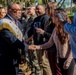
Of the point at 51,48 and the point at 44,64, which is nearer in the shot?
the point at 51,48

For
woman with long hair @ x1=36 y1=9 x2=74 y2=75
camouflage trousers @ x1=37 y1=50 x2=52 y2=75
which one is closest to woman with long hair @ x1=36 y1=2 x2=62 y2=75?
woman with long hair @ x1=36 y1=9 x2=74 y2=75

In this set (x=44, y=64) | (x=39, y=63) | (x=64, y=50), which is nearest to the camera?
(x=64, y=50)

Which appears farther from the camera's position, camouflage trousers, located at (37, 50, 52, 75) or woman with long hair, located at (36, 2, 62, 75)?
camouflage trousers, located at (37, 50, 52, 75)

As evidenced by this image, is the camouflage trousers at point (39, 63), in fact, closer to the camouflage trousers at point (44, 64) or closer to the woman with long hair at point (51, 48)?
the camouflage trousers at point (44, 64)

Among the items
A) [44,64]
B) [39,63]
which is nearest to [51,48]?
[44,64]

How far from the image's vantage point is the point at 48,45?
5.29 m

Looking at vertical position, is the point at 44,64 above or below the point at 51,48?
below

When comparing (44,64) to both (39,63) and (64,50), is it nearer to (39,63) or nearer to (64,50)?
(39,63)

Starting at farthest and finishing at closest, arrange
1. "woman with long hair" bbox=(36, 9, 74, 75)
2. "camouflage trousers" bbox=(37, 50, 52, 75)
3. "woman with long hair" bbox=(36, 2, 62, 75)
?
"camouflage trousers" bbox=(37, 50, 52, 75)
"woman with long hair" bbox=(36, 2, 62, 75)
"woman with long hair" bbox=(36, 9, 74, 75)

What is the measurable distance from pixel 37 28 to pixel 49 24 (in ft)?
0.89

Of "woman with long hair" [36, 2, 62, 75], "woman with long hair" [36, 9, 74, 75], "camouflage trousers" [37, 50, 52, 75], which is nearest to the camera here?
"woman with long hair" [36, 9, 74, 75]

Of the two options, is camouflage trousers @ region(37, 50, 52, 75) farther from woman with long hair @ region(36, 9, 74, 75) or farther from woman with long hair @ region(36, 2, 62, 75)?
woman with long hair @ region(36, 9, 74, 75)

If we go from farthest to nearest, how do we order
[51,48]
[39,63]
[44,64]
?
[39,63] < [44,64] < [51,48]

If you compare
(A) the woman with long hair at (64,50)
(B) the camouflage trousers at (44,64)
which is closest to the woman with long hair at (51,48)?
(A) the woman with long hair at (64,50)
